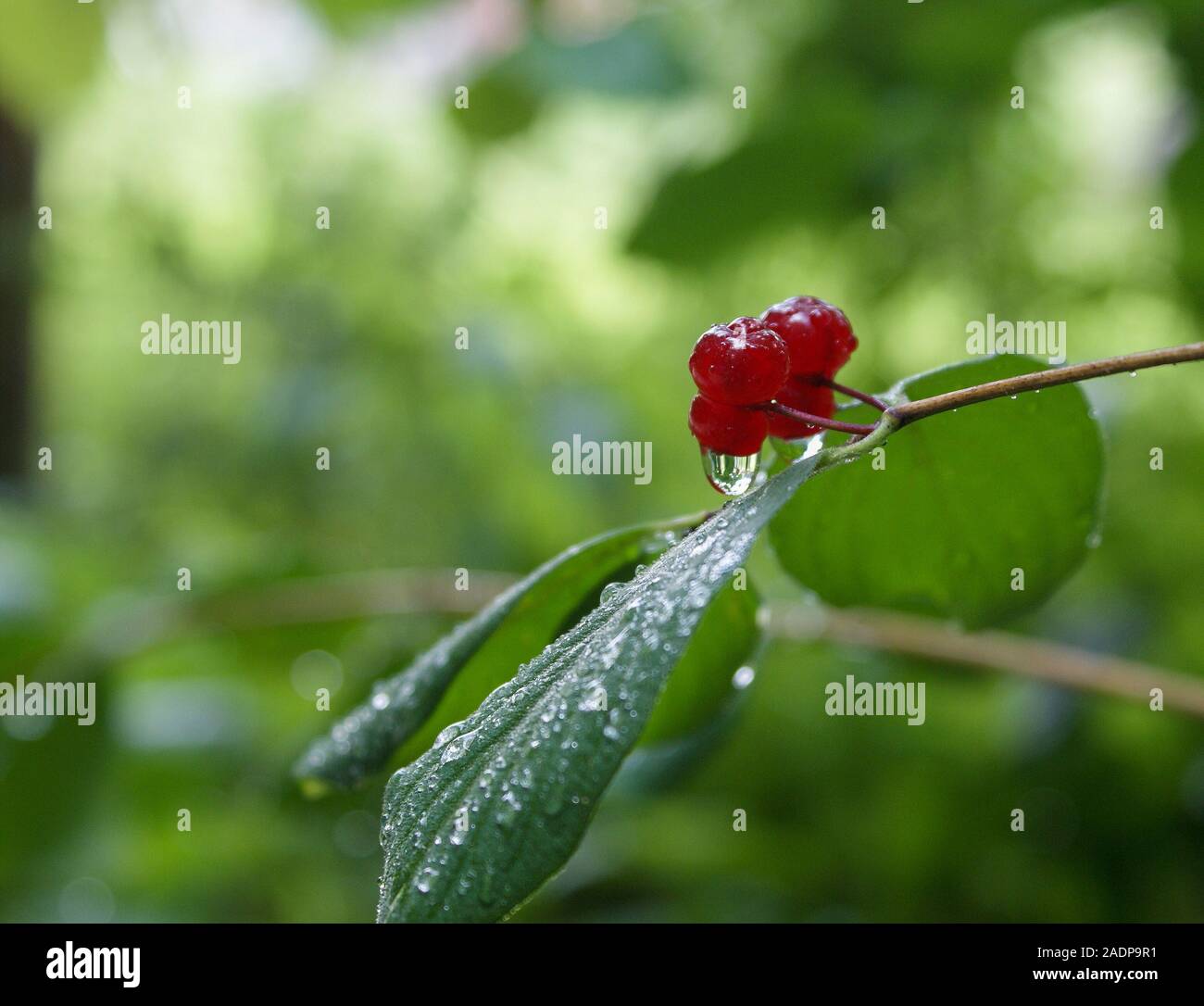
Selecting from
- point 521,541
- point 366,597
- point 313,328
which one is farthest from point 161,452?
point 366,597

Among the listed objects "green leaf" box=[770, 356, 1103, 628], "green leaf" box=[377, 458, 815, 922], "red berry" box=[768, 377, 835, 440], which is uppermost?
"red berry" box=[768, 377, 835, 440]

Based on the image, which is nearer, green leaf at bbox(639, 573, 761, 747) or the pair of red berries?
the pair of red berries

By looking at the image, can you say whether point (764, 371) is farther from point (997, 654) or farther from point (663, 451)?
point (663, 451)

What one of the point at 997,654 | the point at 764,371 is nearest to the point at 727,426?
the point at 764,371

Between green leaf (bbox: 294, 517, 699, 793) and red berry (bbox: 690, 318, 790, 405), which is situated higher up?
red berry (bbox: 690, 318, 790, 405)

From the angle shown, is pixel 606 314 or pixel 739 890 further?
pixel 606 314

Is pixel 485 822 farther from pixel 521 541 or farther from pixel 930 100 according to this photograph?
pixel 521 541

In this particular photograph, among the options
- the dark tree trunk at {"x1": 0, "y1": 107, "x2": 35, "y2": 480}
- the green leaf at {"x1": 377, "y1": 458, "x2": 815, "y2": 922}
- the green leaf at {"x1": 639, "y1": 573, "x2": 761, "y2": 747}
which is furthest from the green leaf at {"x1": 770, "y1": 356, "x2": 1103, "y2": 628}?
the dark tree trunk at {"x1": 0, "y1": 107, "x2": 35, "y2": 480}

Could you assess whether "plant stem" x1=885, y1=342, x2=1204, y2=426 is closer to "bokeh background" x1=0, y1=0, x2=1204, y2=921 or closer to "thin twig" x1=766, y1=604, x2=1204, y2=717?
"thin twig" x1=766, y1=604, x2=1204, y2=717
